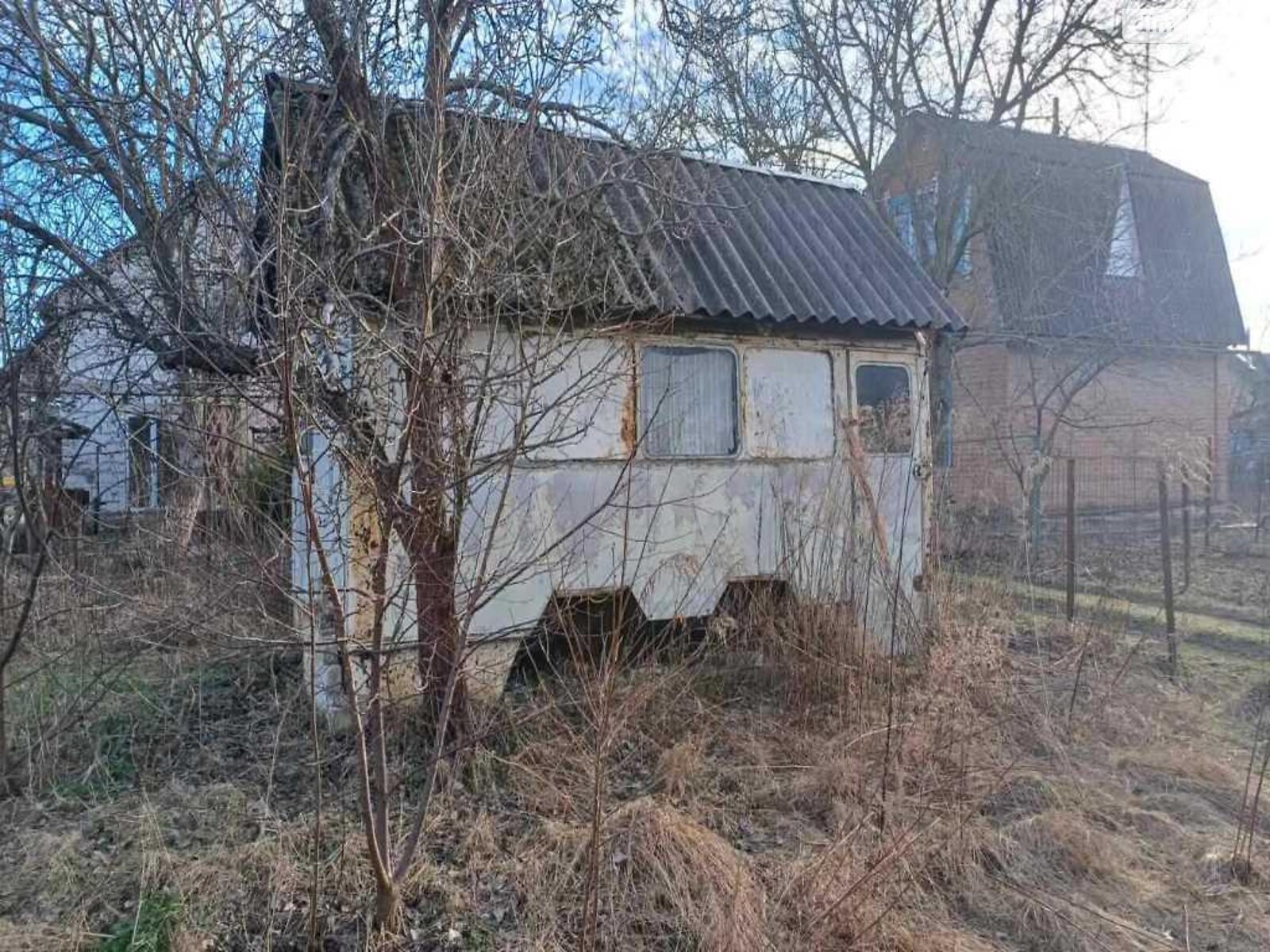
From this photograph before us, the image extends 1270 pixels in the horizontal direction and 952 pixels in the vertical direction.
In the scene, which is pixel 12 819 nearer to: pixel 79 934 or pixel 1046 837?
pixel 79 934

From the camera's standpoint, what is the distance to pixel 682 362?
609cm

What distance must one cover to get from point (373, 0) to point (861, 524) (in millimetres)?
4163

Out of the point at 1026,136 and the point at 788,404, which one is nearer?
the point at 788,404

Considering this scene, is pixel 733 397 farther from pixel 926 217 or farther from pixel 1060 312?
pixel 926 217

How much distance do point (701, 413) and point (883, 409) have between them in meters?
1.66

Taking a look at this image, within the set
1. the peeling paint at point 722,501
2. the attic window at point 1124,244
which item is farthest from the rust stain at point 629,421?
the attic window at point 1124,244

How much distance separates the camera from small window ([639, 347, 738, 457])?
19.6ft

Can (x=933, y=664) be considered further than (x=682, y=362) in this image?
No

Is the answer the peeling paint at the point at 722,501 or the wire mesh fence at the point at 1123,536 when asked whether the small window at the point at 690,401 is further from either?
the wire mesh fence at the point at 1123,536

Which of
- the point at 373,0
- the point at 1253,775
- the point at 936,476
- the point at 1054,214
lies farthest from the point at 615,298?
the point at 1054,214

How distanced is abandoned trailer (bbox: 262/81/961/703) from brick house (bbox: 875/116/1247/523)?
4658mm

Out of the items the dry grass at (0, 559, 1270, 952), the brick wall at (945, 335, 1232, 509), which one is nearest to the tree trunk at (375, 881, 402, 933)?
the dry grass at (0, 559, 1270, 952)

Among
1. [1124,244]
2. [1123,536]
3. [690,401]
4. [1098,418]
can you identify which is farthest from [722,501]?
[1124,244]

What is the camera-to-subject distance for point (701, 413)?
6.16 metres
